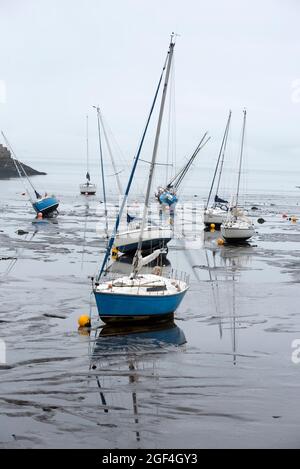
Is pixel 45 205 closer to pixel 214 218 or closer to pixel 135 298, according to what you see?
pixel 214 218

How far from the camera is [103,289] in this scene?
88.3 feet

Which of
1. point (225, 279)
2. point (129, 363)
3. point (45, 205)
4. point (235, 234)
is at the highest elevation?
point (235, 234)

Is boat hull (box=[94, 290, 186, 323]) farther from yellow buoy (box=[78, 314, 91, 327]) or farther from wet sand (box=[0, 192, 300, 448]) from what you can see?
wet sand (box=[0, 192, 300, 448])

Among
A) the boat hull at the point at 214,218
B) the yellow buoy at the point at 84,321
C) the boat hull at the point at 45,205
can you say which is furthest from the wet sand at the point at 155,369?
the boat hull at the point at 45,205

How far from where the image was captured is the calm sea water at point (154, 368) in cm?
1686

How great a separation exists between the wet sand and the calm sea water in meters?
0.04

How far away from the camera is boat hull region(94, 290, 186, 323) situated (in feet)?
87.0

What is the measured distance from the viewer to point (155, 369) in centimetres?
2198

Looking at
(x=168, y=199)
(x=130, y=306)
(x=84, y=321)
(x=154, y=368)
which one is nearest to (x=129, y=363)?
(x=154, y=368)

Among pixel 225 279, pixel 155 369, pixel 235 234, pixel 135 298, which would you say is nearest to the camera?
pixel 155 369

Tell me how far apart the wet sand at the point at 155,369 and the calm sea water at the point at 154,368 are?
0.14ft

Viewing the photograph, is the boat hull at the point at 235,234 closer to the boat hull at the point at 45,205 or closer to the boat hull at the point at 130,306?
the boat hull at the point at 45,205

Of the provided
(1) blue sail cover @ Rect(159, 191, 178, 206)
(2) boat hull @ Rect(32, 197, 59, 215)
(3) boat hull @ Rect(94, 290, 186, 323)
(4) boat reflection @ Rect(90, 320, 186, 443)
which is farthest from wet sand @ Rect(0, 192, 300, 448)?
(1) blue sail cover @ Rect(159, 191, 178, 206)

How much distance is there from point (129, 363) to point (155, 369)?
41.4 inches
